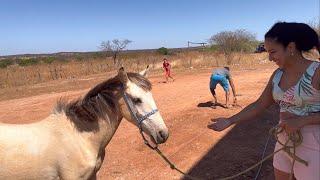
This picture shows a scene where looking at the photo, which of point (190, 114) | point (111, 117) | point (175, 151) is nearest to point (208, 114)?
point (190, 114)

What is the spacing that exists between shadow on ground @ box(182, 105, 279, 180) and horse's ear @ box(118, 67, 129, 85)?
256 centimetres

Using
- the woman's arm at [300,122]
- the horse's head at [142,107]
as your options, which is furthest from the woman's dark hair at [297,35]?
the horse's head at [142,107]

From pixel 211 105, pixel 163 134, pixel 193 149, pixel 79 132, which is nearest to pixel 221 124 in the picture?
pixel 163 134

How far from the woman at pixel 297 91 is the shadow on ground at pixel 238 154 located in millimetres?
3148

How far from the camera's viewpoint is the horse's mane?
394cm

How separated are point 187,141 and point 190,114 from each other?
2295 millimetres

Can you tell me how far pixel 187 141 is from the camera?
7.77 meters

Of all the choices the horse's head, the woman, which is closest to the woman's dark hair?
the woman

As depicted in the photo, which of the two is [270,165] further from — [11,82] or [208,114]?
[11,82]

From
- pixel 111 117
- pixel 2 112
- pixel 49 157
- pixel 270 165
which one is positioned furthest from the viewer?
pixel 2 112

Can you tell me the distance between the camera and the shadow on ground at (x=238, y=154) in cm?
602

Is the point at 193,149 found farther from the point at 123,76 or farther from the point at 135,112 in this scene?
the point at 123,76

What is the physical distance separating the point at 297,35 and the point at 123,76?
174cm

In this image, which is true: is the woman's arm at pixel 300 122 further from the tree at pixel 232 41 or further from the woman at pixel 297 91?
the tree at pixel 232 41
